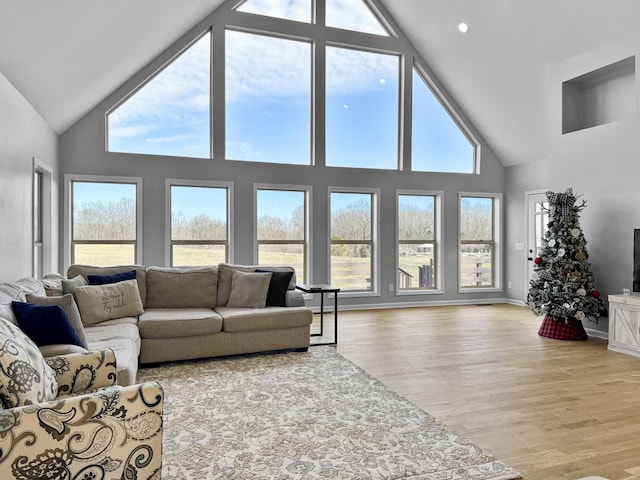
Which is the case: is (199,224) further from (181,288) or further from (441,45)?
(441,45)

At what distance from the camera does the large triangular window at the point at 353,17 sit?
24.5ft

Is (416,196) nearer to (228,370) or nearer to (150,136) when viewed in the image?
(150,136)

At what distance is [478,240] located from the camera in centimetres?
847

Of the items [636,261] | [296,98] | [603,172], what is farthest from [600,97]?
[296,98]

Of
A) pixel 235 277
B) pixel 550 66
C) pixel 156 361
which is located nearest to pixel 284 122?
pixel 235 277

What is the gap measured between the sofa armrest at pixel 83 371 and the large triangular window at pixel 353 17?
672cm

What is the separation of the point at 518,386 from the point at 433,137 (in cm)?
531

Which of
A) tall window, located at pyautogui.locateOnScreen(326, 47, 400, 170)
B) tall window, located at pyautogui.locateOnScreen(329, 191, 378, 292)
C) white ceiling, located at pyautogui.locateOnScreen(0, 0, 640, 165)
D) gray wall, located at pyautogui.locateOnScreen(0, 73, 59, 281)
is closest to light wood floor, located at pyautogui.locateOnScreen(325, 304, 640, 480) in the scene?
tall window, located at pyautogui.locateOnScreen(329, 191, 378, 292)

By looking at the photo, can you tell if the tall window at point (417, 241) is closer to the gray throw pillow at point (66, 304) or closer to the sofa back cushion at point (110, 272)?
the sofa back cushion at point (110, 272)

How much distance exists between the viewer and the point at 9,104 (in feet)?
12.8

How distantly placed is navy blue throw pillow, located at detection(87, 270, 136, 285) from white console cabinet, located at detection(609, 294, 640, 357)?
206 inches

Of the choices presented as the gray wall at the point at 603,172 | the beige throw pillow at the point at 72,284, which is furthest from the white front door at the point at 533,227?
the beige throw pillow at the point at 72,284

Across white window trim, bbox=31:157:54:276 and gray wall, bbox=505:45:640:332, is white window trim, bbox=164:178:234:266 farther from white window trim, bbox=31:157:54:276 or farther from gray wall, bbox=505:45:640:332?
gray wall, bbox=505:45:640:332

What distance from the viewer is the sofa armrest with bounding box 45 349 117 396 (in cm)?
220
